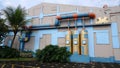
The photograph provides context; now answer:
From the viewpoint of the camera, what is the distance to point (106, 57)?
28.9 feet

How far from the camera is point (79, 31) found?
9805 mm

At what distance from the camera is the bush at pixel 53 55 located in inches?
334

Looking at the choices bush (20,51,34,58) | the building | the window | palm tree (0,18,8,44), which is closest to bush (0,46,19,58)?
bush (20,51,34,58)

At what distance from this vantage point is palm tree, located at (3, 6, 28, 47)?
35.8 ft

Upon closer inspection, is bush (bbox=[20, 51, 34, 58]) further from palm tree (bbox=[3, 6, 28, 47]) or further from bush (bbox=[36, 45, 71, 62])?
bush (bbox=[36, 45, 71, 62])

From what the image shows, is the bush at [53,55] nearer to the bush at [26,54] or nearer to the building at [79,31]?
the building at [79,31]

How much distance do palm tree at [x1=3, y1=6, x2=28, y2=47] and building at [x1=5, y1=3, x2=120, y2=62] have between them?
0.93 metres

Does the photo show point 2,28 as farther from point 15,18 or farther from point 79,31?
point 79,31

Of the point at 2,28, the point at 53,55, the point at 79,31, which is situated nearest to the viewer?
the point at 53,55

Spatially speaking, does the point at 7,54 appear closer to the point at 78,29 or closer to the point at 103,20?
the point at 78,29

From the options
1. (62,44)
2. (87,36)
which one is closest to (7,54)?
(62,44)

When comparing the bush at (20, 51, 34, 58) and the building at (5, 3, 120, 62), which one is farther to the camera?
the bush at (20, 51, 34, 58)

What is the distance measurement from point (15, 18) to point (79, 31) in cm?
542

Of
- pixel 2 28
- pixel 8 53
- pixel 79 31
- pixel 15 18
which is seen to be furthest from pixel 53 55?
pixel 2 28
